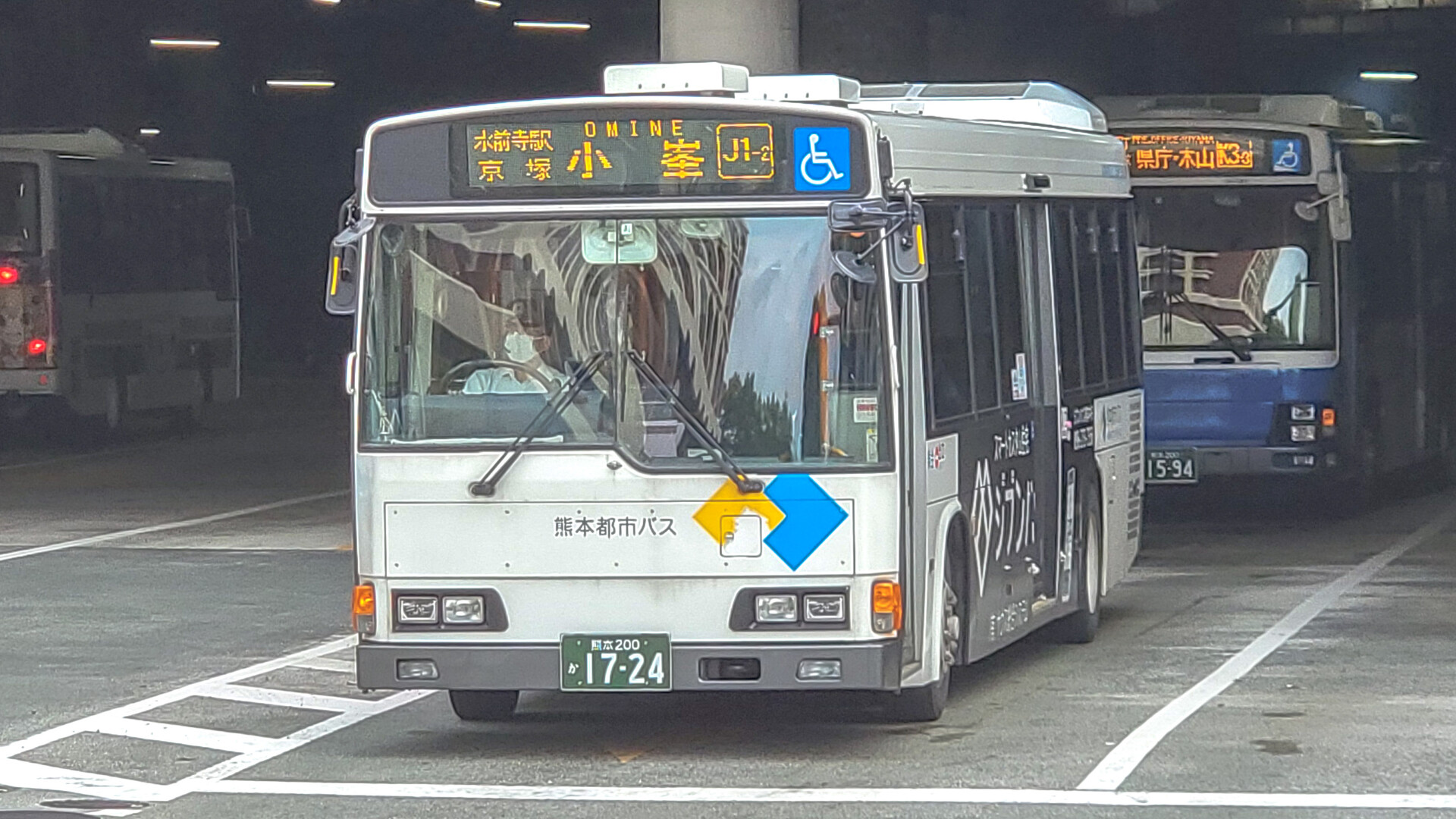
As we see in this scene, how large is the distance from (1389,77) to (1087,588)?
4393cm

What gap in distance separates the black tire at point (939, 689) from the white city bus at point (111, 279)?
871 inches

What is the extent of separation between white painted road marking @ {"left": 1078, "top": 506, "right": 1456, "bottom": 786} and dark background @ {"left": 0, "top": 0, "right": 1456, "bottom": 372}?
77.5 ft

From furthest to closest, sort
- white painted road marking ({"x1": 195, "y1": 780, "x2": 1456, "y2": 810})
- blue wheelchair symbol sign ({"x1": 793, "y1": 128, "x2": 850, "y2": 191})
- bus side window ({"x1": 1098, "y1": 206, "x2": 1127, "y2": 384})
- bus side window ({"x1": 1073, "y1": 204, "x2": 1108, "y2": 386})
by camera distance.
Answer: bus side window ({"x1": 1098, "y1": 206, "x2": 1127, "y2": 384})
bus side window ({"x1": 1073, "y1": 204, "x2": 1108, "y2": 386})
blue wheelchair symbol sign ({"x1": 793, "y1": 128, "x2": 850, "y2": 191})
white painted road marking ({"x1": 195, "y1": 780, "x2": 1456, "y2": 810})

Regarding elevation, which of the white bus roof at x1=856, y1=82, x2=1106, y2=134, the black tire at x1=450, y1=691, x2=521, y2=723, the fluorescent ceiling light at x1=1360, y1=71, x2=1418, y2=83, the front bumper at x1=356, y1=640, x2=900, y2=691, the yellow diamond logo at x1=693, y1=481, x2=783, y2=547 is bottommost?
the black tire at x1=450, y1=691, x2=521, y2=723

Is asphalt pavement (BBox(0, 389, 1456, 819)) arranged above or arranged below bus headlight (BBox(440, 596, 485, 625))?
below

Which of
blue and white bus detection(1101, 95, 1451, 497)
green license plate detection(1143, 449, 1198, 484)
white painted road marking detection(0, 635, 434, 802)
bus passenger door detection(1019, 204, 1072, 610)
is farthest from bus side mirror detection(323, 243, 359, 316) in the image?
green license plate detection(1143, 449, 1198, 484)

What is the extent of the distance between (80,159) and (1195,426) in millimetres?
17146

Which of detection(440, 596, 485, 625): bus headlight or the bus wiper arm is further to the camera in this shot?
the bus wiper arm

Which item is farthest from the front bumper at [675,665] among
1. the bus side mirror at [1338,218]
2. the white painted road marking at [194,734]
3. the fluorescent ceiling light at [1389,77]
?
the fluorescent ceiling light at [1389,77]

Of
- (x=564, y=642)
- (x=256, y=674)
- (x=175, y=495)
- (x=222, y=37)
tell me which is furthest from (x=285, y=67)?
(x=564, y=642)

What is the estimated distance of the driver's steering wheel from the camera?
10797 mm

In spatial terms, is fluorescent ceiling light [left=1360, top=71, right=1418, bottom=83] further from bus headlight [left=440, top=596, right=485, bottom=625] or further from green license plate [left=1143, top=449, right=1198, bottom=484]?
bus headlight [left=440, top=596, right=485, bottom=625]

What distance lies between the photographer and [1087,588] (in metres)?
14.6

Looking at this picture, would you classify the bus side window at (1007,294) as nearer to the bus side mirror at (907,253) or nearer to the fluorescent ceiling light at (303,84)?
the bus side mirror at (907,253)
